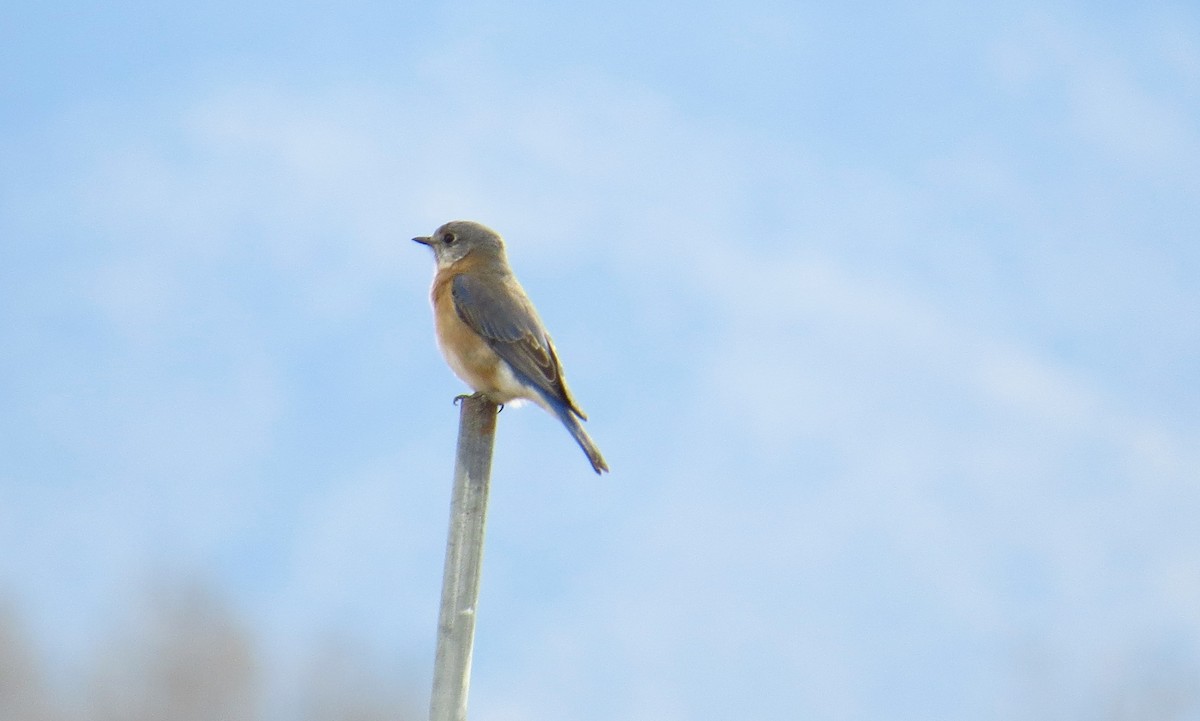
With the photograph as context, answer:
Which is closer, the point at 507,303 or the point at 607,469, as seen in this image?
the point at 607,469

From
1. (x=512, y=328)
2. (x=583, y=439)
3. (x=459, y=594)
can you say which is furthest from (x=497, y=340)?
(x=459, y=594)

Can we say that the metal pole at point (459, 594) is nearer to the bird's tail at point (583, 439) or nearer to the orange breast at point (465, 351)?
the bird's tail at point (583, 439)

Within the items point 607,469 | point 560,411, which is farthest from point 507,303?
point 607,469

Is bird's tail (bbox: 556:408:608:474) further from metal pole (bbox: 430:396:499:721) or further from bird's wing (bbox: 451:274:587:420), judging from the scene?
metal pole (bbox: 430:396:499:721)

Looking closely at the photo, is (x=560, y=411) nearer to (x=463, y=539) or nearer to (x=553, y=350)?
(x=553, y=350)

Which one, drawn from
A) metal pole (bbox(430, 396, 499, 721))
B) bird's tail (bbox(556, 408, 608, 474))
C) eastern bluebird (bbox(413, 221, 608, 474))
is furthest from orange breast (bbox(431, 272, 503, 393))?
metal pole (bbox(430, 396, 499, 721))


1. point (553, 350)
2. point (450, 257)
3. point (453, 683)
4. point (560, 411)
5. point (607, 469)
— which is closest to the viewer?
point (453, 683)
